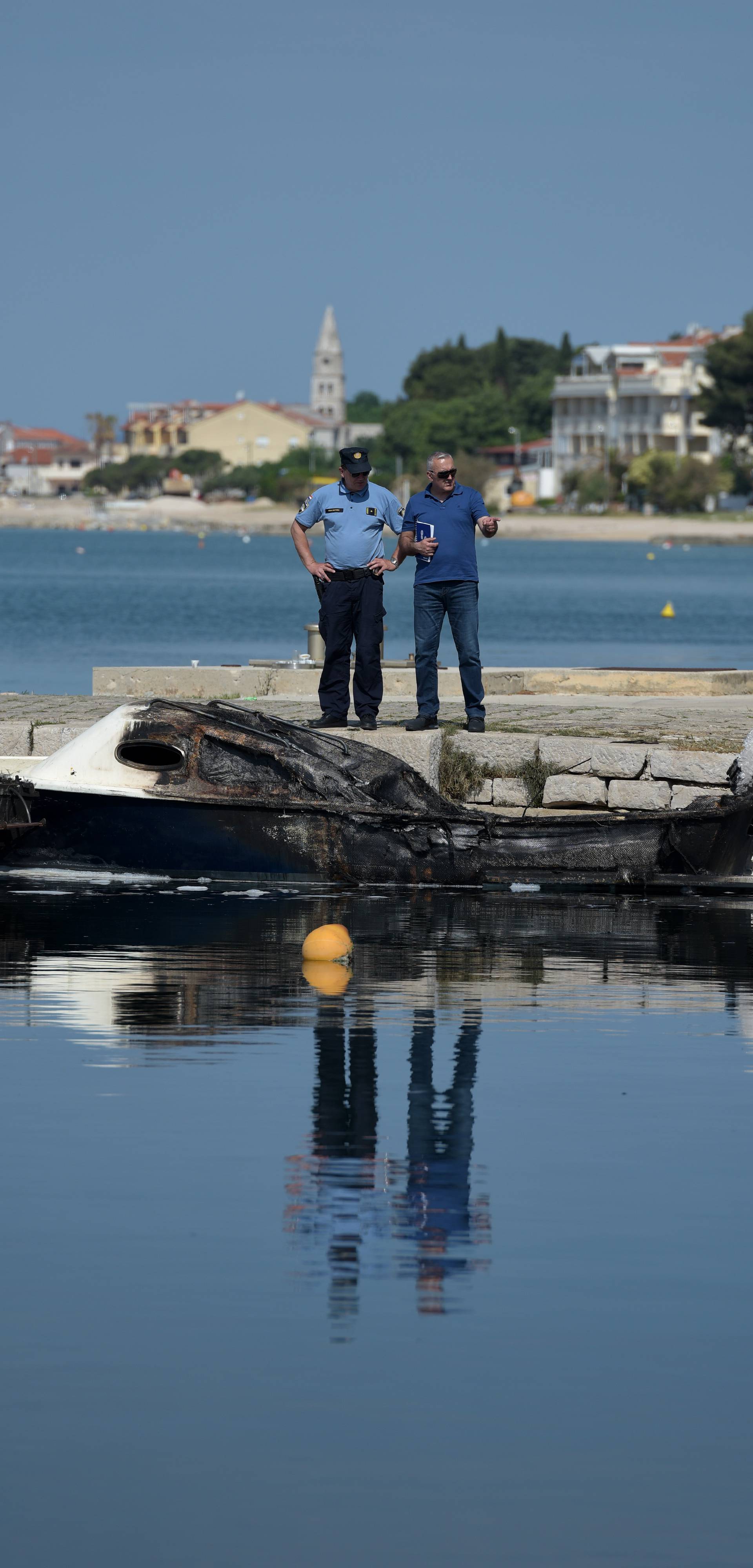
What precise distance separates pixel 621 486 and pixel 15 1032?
15671 centimetres

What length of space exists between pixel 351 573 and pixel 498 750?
57.7 inches

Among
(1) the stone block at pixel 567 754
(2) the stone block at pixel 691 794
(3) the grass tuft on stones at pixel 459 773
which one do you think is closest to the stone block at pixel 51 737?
(3) the grass tuft on stones at pixel 459 773

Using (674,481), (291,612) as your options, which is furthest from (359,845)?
Answer: (674,481)

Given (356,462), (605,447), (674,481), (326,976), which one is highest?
(605,447)

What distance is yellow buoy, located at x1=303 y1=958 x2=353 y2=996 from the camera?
9.81 meters

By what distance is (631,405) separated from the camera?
6850 inches

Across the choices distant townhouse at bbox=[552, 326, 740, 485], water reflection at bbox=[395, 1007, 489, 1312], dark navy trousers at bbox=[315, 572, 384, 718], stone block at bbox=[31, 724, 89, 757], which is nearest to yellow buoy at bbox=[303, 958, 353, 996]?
water reflection at bbox=[395, 1007, 489, 1312]

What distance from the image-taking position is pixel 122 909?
12.2m

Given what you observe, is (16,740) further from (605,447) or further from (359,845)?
(605,447)

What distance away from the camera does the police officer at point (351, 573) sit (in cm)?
1318

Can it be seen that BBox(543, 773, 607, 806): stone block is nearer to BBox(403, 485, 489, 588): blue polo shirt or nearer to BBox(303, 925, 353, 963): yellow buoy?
BBox(403, 485, 489, 588): blue polo shirt

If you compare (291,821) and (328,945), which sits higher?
(291,821)

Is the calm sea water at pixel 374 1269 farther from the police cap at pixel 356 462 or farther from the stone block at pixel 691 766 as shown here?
the police cap at pixel 356 462

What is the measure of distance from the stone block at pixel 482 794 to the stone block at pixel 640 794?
778 mm
